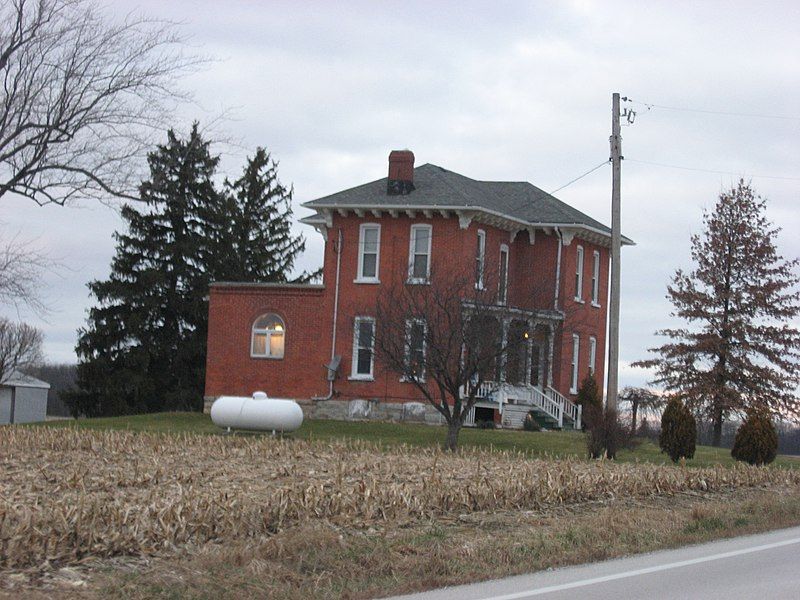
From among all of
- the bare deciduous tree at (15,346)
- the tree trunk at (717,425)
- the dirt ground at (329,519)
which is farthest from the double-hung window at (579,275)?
the bare deciduous tree at (15,346)

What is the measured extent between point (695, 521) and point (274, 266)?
175 feet

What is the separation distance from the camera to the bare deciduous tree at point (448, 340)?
28938mm

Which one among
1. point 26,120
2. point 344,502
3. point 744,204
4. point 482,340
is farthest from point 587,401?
point 344,502

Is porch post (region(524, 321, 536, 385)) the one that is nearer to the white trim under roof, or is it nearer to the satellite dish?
the white trim under roof

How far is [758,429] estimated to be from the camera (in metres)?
26.4

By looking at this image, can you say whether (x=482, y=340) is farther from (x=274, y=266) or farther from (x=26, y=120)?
(x=274, y=266)

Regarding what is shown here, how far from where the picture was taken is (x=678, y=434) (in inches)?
1081

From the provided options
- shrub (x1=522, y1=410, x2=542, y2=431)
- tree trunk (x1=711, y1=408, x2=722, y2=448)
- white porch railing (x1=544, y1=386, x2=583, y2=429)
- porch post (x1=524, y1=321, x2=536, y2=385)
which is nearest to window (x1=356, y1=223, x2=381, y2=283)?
shrub (x1=522, y1=410, x2=542, y2=431)

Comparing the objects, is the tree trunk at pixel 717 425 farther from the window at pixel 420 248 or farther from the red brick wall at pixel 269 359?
the red brick wall at pixel 269 359

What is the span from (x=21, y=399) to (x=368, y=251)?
42799mm

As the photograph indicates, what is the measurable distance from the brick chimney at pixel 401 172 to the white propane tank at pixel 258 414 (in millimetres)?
10818

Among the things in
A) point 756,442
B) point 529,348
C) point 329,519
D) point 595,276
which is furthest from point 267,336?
point 329,519

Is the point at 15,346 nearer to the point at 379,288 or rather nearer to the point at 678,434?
the point at 379,288

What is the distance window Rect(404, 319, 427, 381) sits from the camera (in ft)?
96.7
